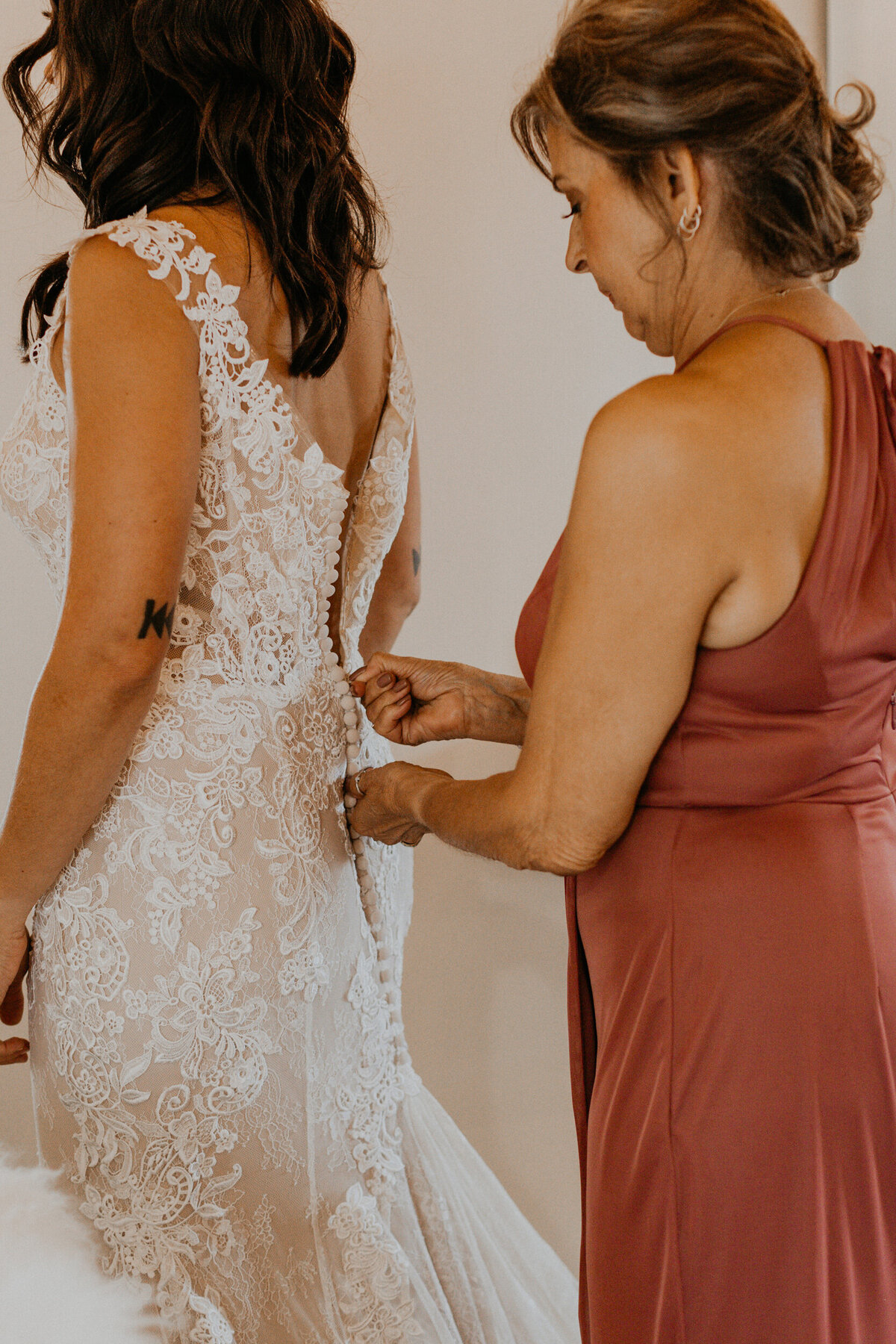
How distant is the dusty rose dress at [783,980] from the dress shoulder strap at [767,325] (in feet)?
0.05

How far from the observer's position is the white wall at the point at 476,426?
2051 millimetres

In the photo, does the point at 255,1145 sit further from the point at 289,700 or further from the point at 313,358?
the point at 313,358

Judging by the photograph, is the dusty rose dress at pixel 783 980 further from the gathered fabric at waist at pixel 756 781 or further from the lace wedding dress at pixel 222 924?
the lace wedding dress at pixel 222 924

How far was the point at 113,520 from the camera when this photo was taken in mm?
1087

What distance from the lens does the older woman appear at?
942 millimetres

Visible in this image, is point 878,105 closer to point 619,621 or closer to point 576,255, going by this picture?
point 576,255

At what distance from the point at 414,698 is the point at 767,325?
2.04 feet

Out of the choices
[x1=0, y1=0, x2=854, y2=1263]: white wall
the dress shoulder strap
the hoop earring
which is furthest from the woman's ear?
[x1=0, y1=0, x2=854, y2=1263]: white wall

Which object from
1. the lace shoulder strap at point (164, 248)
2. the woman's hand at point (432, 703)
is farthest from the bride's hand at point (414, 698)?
the lace shoulder strap at point (164, 248)

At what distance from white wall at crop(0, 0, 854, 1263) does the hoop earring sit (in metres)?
1.09

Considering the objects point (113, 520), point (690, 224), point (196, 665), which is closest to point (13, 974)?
point (196, 665)

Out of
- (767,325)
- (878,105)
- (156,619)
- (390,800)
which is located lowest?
(390,800)

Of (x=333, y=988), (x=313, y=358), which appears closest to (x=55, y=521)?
(x=313, y=358)

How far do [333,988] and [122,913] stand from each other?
0.29 meters
